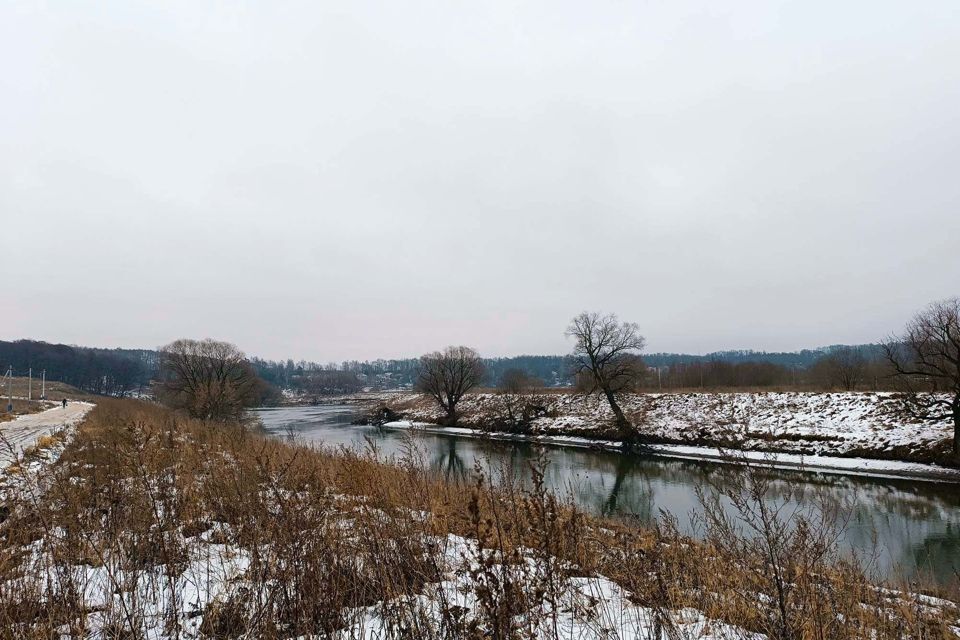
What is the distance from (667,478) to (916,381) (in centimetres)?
1517

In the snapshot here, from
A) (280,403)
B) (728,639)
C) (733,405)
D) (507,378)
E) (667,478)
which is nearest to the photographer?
(728,639)

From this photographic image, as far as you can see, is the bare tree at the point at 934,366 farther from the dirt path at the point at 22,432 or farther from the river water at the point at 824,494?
the dirt path at the point at 22,432

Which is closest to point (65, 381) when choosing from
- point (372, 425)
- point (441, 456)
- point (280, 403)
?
point (280, 403)

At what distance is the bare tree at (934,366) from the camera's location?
20531 mm

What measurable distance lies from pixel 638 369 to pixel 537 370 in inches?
4663

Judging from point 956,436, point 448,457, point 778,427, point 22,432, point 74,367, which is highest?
point 74,367

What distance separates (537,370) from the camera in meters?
159

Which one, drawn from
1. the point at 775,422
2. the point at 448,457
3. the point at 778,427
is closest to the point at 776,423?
the point at 775,422

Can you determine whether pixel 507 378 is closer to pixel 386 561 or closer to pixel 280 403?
pixel 386 561

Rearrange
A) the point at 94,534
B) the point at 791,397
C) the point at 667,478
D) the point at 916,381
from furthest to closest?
1. the point at 791,397
2. the point at 916,381
3. the point at 667,478
4. the point at 94,534

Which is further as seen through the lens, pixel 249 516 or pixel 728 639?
pixel 249 516

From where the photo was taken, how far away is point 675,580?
506 cm

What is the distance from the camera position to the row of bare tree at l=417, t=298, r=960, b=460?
21.3 m

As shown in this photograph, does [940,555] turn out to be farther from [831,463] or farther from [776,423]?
[776,423]
